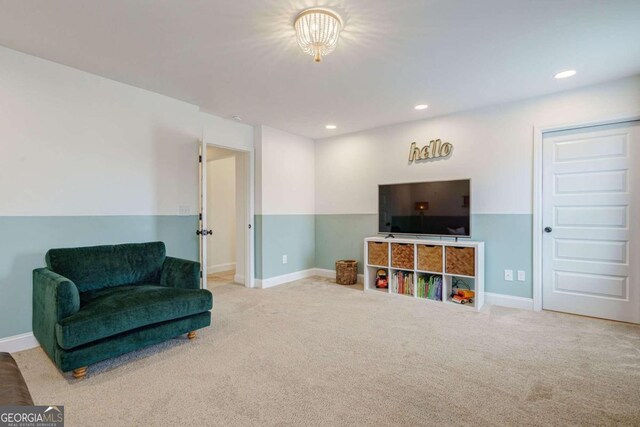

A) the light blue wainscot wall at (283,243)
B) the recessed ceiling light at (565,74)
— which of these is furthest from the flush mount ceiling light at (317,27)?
the light blue wainscot wall at (283,243)

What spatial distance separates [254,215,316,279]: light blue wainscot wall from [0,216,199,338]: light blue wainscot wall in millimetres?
1731

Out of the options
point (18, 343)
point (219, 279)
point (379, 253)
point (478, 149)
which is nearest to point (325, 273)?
point (379, 253)

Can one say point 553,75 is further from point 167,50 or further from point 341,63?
point 167,50

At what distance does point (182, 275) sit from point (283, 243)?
2.14 meters

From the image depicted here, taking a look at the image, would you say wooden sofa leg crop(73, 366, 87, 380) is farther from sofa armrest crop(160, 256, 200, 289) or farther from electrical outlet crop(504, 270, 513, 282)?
electrical outlet crop(504, 270, 513, 282)

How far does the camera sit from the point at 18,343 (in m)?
2.50

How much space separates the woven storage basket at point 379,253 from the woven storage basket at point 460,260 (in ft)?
2.61

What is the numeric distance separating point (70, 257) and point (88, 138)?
3.67 ft

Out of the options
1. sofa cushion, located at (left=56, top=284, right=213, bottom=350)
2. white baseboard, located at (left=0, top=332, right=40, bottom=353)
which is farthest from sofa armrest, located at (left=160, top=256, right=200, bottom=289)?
white baseboard, located at (left=0, top=332, right=40, bottom=353)

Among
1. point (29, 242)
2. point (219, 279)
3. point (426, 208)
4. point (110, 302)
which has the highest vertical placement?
point (426, 208)

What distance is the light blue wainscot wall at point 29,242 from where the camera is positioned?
96.3 inches

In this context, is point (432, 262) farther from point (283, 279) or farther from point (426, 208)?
point (283, 279)

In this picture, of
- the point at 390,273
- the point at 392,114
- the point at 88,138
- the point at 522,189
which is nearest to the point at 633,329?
the point at 522,189

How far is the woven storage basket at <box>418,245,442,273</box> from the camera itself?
144 inches
